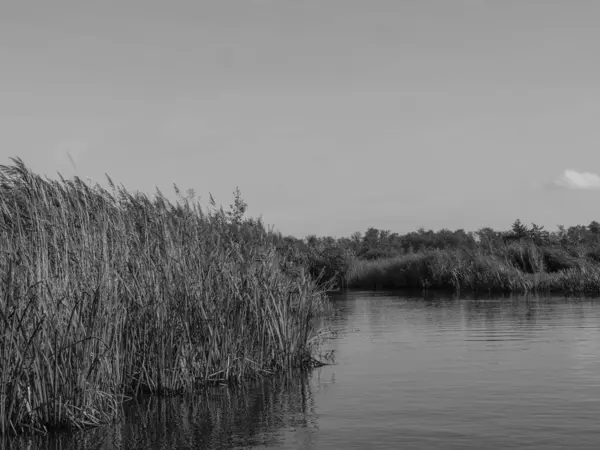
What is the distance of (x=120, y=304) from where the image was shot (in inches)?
498

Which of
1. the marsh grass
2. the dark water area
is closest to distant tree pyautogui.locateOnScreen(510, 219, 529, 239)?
the marsh grass

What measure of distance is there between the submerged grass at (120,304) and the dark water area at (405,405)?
0.57 metres

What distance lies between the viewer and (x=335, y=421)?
40.2 feet

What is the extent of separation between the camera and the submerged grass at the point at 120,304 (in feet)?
34.9

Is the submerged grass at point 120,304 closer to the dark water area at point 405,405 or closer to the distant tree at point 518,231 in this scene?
the dark water area at point 405,405

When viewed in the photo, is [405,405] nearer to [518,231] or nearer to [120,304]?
[120,304]

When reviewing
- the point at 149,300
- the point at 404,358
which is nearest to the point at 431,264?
the point at 404,358

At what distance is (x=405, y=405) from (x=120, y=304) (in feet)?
17.7

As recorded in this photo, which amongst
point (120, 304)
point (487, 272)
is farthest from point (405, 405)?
point (487, 272)

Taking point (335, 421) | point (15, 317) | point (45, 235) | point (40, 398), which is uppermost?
point (45, 235)

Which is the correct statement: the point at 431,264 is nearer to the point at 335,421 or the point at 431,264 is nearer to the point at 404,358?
the point at 404,358

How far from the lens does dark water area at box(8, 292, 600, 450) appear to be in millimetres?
11023

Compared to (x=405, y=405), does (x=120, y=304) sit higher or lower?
higher

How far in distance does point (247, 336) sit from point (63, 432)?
197 inches
